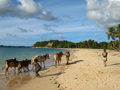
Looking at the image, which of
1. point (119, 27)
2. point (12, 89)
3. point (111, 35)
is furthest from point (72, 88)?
point (111, 35)

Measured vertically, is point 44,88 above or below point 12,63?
below

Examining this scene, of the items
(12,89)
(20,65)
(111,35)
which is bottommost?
(12,89)

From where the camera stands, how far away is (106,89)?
639cm

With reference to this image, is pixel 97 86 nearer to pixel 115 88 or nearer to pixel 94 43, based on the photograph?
pixel 115 88

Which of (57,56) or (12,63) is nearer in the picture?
(12,63)

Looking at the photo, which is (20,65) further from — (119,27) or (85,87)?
(119,27)

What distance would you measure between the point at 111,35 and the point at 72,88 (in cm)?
5509

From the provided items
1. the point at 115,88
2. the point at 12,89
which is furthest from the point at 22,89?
the point at 115,88

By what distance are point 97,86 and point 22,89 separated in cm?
488

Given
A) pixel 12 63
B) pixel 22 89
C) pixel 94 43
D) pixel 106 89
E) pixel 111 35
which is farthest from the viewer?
pixel 94 43

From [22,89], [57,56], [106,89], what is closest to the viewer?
[106,89]

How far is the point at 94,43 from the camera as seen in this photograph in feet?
384

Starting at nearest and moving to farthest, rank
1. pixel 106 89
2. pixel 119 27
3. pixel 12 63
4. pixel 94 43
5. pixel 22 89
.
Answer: pixel 106 89, pixel 22 89, pixel 12 63, pixel 119 27, pixel 94 43

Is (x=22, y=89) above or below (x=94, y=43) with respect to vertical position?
→ below
